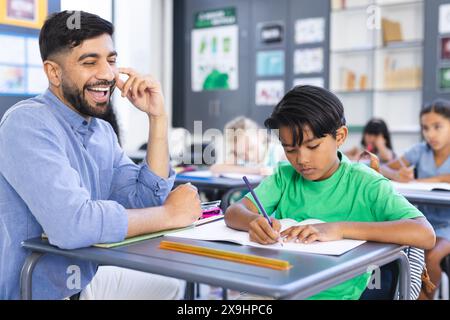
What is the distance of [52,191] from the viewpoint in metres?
1.20

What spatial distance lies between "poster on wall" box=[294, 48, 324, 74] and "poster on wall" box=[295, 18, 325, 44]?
0.40 ft

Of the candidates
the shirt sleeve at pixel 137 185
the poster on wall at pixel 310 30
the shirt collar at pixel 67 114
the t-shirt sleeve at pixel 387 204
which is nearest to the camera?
the t-shirt sleeve at pixel 387 204

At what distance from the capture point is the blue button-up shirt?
1199 mm

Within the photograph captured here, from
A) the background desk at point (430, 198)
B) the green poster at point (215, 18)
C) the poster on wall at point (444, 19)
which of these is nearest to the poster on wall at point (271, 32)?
the green poster at point (215, 18)

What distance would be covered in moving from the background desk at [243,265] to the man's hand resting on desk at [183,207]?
0.12 meters

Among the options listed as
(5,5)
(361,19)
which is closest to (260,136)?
(5,5)

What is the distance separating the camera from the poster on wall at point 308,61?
22.3 feet

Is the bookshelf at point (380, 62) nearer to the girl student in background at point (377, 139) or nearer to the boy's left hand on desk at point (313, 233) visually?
the girl student in background at point (377, 139)

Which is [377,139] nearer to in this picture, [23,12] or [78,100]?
[23,12]

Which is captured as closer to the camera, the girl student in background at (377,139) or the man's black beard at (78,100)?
the man's black beard at (78,100)

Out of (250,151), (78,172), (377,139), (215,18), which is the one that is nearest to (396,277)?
(78,172)

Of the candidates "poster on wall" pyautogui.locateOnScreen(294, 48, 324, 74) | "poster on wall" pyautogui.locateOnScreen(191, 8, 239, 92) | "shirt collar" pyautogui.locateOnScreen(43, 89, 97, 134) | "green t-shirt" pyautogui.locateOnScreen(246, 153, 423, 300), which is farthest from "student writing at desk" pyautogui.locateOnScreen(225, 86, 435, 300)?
"poster on wall" pyautogui.locateOnScreen(191, 8, 239, 92)

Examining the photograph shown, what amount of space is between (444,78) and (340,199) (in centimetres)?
499
